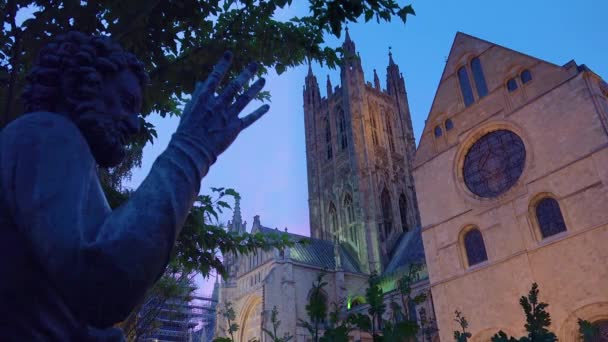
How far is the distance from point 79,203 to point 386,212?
4238 cm

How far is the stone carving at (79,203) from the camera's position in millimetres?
1070

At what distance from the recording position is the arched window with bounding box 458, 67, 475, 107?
63.2 ft

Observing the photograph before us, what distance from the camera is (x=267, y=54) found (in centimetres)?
477

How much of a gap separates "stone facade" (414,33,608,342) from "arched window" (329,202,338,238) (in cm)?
2385

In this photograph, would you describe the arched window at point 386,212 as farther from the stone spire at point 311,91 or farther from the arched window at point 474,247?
the arched window at point 474,247

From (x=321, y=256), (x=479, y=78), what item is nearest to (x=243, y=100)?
(x=479, y=78)

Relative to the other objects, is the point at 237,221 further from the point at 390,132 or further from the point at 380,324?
the point at 380,324

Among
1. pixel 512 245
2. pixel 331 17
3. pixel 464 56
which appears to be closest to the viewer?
pixel 331 17

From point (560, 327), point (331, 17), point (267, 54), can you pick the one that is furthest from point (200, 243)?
point (560, 327)

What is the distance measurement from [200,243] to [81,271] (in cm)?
449

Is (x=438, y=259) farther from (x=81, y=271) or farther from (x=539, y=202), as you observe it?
(x=81, y=271)

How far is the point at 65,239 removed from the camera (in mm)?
1062

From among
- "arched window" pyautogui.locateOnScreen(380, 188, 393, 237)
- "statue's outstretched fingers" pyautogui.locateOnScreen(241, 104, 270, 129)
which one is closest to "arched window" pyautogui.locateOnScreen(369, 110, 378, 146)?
"arched window" pyautogui.locateOnScreen(380, 188, 393, 237)

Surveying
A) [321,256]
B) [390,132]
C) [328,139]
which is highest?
[390,132]
